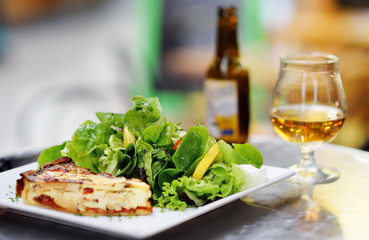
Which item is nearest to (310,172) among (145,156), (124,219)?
(145,156)

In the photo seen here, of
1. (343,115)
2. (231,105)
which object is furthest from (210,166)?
(231,105)

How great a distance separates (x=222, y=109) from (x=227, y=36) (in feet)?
0.85

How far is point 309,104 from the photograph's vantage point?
1.31m

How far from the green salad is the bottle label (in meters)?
0.42

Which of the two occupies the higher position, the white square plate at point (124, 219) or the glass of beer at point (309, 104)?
the glass of beer at point (309, 104)

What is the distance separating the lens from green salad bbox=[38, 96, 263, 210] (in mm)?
1041

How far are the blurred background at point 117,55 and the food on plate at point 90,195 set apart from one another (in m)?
2.23

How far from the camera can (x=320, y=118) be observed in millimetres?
1294

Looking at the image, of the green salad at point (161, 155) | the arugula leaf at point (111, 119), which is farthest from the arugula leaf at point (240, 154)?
the arugula leaf at point (111, 119)

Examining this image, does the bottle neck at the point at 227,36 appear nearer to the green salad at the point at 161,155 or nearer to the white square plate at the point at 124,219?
the green salad at the point at 161,155

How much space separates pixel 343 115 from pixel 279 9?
188cm

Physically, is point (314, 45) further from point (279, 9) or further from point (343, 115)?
point (343, 115)

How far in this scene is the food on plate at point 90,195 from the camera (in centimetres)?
96

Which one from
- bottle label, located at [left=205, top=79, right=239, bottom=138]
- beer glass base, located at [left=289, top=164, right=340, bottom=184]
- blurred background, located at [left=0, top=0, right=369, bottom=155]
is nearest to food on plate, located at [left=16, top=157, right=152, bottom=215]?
beer glass base, located at [left=289, top=164, right=340, bottom=184]
